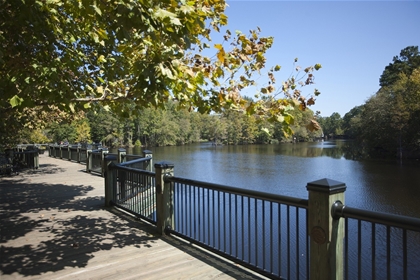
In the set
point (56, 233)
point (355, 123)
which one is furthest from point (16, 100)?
point (355, 123)

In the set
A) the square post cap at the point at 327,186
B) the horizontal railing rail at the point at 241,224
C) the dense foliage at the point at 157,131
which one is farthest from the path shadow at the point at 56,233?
the dense foliage at the point at 157,131

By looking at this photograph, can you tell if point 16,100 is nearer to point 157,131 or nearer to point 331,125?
point 157,131

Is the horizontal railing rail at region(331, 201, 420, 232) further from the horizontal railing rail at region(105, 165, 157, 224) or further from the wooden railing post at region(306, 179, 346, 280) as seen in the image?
the horizontal railing rail at region(105, 165, 157, 224)

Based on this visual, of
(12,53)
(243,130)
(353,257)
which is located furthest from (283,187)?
(243,130)

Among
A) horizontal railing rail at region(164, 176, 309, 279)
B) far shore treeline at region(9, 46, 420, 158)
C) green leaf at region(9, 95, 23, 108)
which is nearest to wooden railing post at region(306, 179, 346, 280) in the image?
horizontal railing rail at region(164, 176, 309, 279)

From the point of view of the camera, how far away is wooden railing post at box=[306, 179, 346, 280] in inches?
108

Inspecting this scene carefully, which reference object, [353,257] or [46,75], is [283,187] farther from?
[46,75]

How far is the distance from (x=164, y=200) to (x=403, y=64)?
63541 millimetres

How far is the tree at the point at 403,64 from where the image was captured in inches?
2099

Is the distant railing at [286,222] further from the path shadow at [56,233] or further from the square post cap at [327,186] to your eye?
the path shadow at [56,233]

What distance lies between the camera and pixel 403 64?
55688 millimetres

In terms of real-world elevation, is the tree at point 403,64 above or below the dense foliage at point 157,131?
above

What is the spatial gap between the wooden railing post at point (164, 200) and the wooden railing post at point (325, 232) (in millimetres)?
2643

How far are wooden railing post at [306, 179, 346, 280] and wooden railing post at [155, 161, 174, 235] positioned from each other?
2643 millimetres
